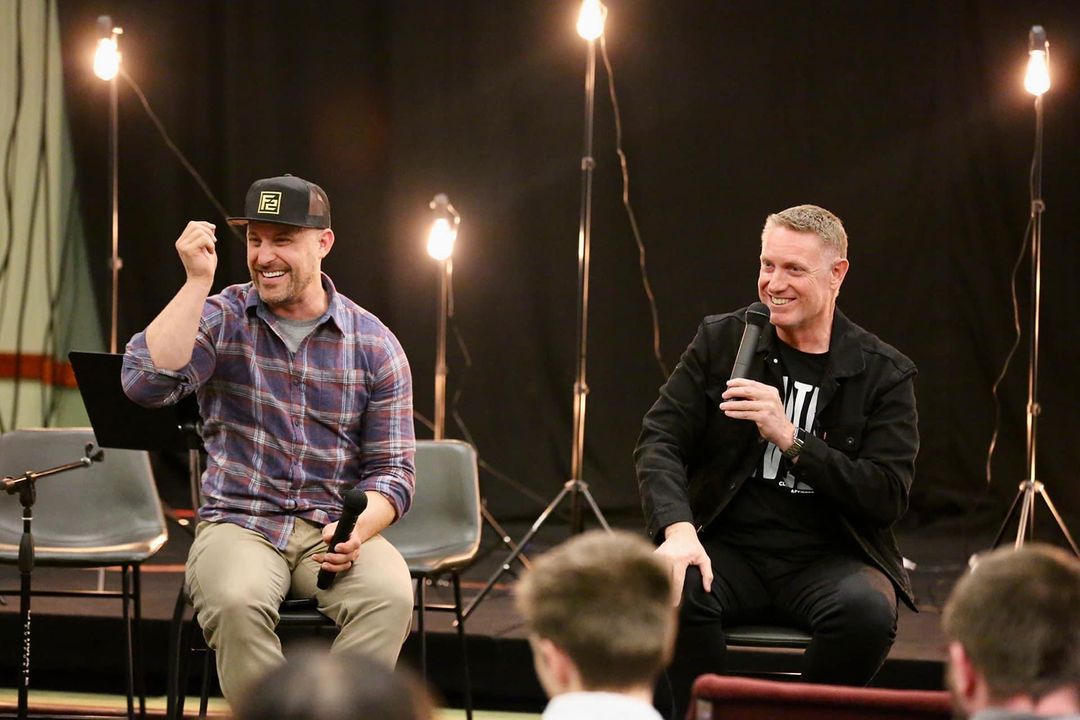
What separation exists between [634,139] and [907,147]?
111 centimetres

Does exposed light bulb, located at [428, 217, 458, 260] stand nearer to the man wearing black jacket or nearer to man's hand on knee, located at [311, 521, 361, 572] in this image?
the man wearing black jacket

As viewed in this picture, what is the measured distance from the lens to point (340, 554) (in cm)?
297

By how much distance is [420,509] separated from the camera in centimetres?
383

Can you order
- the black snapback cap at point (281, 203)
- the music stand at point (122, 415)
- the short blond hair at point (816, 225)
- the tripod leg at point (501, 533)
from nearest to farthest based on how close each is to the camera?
the short blond hair at point (816, 225) < the black snapback cap at point (281, 203) < the music stand at point (122, 415) < the tripod leg at point (501, 533)

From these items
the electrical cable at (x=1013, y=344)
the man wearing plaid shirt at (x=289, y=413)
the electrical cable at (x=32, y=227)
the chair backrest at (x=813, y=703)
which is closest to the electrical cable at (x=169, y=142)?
the electrical cable at (x=32, y=227)

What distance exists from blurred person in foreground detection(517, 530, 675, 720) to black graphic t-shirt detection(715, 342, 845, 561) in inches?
61.8

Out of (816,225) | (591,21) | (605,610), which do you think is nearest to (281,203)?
(816,225)

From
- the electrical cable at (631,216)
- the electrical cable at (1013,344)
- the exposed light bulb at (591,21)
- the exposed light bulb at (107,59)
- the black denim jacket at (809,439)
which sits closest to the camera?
the black denim jacket at (809,439)

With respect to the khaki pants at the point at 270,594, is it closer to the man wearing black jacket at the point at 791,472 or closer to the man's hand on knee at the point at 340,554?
the man's hand on knee at the point at 340,554

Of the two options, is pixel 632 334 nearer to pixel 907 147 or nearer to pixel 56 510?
pixel 907 147

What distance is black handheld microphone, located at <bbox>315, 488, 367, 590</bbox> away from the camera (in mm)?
2797

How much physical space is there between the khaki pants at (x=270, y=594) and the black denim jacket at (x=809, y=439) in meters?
0.62

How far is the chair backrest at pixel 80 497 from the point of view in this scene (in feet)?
12.7

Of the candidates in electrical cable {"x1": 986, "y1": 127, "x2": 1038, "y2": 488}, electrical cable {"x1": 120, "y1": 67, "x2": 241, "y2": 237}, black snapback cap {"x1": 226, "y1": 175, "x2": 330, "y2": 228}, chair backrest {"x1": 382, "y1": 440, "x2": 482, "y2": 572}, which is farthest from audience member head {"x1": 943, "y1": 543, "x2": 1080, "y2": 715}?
electrical cable {"x1": 120, "y1": 67, "x2": 241, "y2": 237}
